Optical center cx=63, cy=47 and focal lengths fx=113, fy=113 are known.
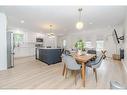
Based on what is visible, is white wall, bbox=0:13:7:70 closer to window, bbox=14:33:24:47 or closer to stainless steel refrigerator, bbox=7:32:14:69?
stainless steel refrigerator, bbox=7:32:14:69

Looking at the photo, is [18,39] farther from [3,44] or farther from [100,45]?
[100,45]

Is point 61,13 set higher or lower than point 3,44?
higher

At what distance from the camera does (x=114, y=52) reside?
26.6ft

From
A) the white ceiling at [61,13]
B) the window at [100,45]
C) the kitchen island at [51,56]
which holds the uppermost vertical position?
the white ceiling at [61,13]

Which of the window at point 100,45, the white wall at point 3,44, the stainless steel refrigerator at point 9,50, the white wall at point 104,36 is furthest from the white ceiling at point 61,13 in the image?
the window at point 100,45

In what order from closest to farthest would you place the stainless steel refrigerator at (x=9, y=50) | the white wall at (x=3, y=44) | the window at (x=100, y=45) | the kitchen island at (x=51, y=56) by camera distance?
1. the white wall at (x=3, y=44)
2. the stainless steel refrigerator at (x=9, y=50)
3. the kitchen island at (x=51, y=56)
4. the window at (x=100, y=45)

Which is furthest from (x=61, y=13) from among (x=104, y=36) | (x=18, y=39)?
(x=104, y=36)

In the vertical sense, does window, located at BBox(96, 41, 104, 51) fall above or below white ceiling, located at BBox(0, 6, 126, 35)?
below

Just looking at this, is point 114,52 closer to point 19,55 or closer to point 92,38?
point 92,38

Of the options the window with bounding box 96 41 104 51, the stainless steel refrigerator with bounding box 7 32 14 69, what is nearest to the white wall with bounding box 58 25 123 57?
the window with bounding box 96 41 104 51

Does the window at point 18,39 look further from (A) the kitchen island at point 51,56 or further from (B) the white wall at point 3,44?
(B) the white wall at point 3,44
